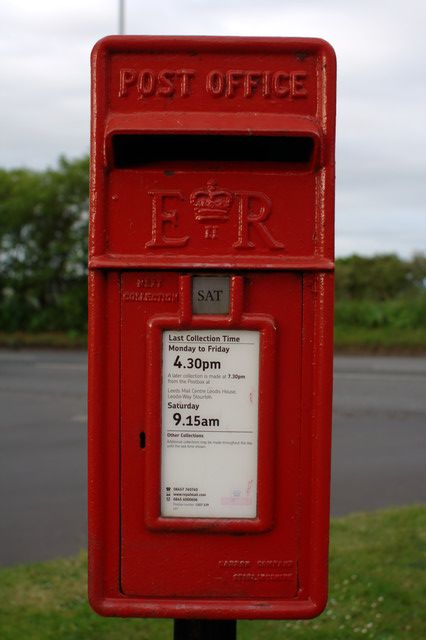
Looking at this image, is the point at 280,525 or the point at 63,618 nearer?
the point at 280,525

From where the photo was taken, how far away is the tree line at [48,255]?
17312mm

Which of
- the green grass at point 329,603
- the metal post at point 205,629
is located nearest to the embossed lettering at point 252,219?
the metal post at point 205,629

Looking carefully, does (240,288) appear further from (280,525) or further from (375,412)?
(375,412)

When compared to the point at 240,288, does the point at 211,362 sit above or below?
below

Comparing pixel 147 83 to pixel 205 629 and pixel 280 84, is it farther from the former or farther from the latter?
pixel 205 629

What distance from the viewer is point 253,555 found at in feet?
5.57

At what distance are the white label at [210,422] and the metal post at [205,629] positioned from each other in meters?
0.38

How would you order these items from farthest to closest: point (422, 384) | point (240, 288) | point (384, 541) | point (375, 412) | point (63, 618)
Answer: point (422, 384), point (375, 412), point (384, 541), point (63, 618), point (240, 288)

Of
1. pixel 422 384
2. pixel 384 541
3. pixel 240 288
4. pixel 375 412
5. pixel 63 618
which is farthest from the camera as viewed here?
pixel 422 384

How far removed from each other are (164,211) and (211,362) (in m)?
0.42

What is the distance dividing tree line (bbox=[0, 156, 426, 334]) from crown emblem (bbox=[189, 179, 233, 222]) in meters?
15.7

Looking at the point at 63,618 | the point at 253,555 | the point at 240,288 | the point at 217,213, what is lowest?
the point at 63,618

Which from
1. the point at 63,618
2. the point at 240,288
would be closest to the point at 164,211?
the point at 240,288

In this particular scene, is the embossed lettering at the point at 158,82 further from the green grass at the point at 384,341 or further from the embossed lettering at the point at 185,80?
the green grass at the point at 384,341
